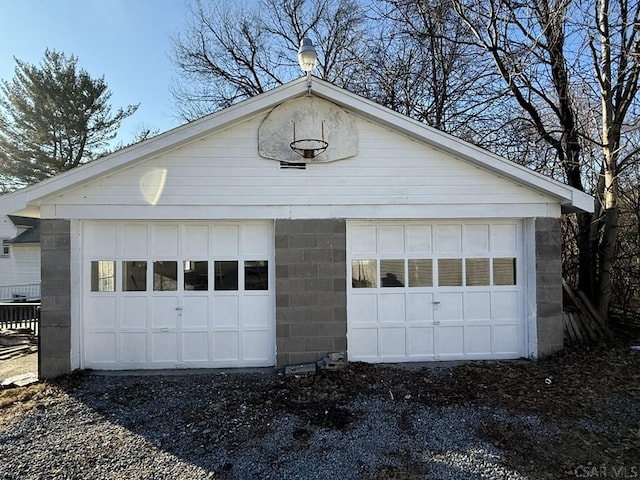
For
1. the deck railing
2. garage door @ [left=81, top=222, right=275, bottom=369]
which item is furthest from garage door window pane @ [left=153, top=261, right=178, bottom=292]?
the deck railing

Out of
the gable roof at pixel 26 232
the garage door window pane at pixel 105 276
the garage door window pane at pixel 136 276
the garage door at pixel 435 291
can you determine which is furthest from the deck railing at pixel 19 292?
the garage door at pixel 435 291

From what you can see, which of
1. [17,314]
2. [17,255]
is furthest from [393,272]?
[17,255]

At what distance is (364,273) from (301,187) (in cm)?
178

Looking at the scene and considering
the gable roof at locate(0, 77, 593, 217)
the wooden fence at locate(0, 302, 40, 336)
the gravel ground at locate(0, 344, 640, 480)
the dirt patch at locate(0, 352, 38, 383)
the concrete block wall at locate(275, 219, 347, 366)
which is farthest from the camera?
the wooden fence at locate(0, 302, 40, 336)

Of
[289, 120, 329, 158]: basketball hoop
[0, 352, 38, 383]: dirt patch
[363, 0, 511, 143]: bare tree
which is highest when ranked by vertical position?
[363, 0, 511, 143]: bare tree

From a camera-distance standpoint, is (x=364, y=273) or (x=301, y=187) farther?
(x=364, y=273)

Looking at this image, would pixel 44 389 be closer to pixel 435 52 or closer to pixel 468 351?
pixel 468 351

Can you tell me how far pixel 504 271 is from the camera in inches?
265

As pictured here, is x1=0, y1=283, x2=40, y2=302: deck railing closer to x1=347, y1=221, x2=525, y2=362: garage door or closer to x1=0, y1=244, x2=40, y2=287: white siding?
A: x1=0, y1=244, x2=40, y2=287: white siding

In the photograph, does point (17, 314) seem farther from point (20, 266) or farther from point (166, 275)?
point (20, 266)

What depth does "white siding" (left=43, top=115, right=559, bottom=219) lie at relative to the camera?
615cm

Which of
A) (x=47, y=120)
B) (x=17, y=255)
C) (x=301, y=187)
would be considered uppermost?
(x=47, y=120)

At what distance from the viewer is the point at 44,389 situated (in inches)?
222

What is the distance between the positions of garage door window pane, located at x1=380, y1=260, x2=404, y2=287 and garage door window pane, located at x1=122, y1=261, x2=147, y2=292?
3.92 meters
